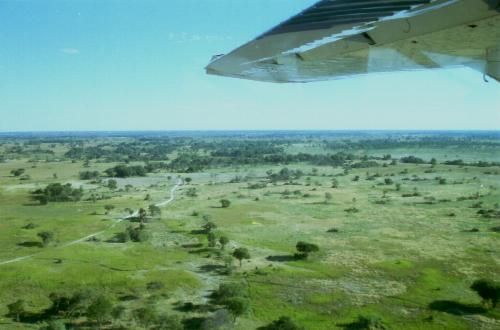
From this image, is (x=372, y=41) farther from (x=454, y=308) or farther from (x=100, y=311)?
(x=454, y=308)

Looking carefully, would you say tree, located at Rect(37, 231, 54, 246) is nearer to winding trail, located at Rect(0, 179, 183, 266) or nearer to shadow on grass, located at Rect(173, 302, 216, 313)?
winding trail, located at Rect(0, 179, 183, 266)

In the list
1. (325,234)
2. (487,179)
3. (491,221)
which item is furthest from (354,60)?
(487,179)

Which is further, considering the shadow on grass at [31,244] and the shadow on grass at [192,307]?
the shadow on grass at [31,244]

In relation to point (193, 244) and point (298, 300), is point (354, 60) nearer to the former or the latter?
point (298, 300)

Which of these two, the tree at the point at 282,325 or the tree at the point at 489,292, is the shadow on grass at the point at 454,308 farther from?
the tree at the point at 282,325

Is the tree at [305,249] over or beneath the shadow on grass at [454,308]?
over

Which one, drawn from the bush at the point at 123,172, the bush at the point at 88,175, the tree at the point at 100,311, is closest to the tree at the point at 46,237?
the tree at the point at 100,311

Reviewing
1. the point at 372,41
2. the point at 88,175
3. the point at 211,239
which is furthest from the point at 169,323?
the point at 88,175
